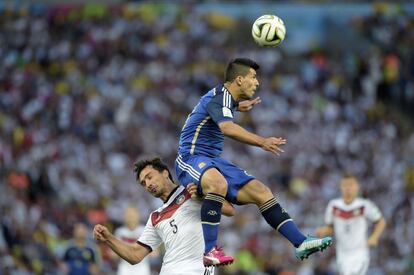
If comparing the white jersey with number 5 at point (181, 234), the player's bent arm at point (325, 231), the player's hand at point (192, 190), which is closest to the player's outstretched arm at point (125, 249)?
the white jersey with number 5 at point (181, 234)

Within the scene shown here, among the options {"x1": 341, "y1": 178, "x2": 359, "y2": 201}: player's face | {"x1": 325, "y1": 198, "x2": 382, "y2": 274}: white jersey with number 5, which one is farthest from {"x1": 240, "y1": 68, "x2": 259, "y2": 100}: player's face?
{"x1": 325, "y1": 198, "x2": 382, "y2": 274}: white jersey with number 5

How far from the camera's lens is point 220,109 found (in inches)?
456

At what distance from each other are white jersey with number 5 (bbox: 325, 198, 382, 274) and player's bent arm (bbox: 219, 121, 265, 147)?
523 cm

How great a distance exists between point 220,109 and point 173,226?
125cm

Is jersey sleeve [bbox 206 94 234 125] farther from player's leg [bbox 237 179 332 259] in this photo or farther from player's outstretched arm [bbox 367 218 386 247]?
player's outstretched arm [bbox 367 218 386 247]

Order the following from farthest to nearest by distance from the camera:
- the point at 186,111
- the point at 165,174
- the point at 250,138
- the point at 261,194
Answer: the point at 186,111 < the point at 165,174 < the point at 261,194 < the point at 250,138

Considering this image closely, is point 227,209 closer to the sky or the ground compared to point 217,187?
closer to the ground

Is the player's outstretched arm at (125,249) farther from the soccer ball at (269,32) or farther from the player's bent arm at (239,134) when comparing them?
the soccer ball at (269,32)

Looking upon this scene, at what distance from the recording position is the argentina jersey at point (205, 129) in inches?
460

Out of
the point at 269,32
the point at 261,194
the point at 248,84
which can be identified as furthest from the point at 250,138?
the point at 269,32

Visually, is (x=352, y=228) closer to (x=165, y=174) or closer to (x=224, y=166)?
(x=224, y=166)

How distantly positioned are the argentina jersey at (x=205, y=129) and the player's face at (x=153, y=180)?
0.40 m

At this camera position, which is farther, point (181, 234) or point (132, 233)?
point (132, 233)

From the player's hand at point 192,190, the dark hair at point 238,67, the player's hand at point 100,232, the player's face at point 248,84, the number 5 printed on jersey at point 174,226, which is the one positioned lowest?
the player's hand at point 100,232
